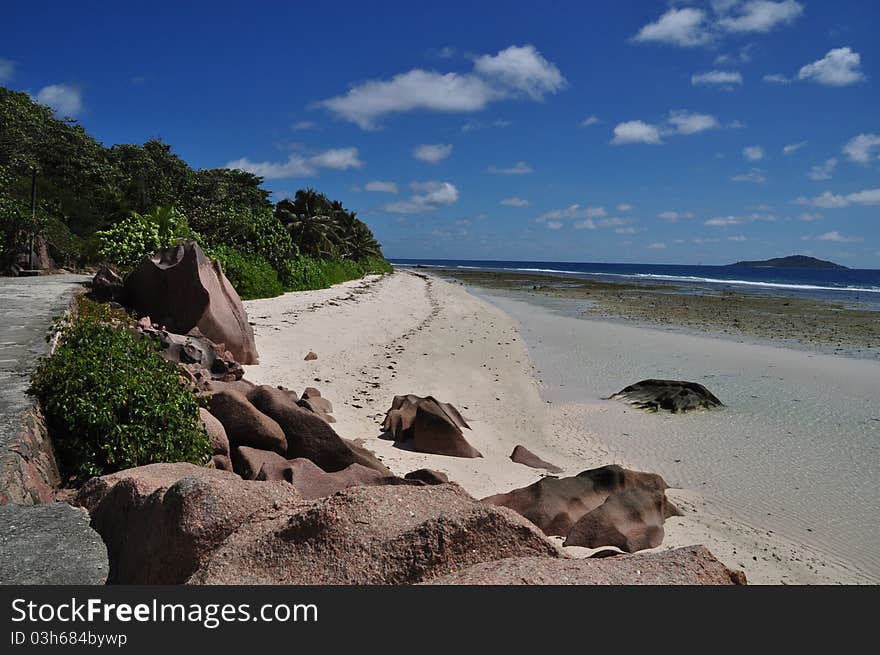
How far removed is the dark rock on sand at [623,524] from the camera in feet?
17.7

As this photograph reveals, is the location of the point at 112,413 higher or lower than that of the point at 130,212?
lower

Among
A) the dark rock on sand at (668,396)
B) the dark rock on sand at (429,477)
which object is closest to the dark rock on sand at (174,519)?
the dark rock on sand at (429,477)

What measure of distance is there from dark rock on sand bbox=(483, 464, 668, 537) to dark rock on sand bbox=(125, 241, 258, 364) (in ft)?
20.7

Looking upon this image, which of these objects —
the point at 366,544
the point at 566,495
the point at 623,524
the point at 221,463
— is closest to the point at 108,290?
the point at 221,463

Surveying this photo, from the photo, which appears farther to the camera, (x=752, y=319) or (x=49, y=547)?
(x=752, y=319)

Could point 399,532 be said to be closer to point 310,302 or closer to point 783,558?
point 783,558

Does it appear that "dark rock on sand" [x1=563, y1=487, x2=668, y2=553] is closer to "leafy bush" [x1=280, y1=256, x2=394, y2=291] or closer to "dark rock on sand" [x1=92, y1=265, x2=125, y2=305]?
"dark rock on sand" [x1=92, y1=265, x2=125, y2=305]

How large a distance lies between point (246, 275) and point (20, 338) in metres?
13.9

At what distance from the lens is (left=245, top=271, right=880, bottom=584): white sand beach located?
21.0ft

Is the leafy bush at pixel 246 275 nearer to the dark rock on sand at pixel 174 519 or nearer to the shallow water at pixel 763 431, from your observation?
the shallow water at pixel 763 431

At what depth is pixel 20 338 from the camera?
7.07 meters

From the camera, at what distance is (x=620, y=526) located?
5.52 m

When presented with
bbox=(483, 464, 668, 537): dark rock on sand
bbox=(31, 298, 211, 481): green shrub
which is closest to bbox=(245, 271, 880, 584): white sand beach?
bbox=(483, 464, 668, 537): dark rock on sand

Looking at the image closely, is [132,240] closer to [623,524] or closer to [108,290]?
[108,290]
